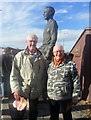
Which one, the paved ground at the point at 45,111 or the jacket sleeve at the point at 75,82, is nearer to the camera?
the jacket sleeve at the point at 75,82

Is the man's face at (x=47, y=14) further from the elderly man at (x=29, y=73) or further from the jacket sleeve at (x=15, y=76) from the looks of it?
the jacket sleeve at (x=15, y=76)

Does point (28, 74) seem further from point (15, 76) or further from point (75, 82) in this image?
point (75, 82)

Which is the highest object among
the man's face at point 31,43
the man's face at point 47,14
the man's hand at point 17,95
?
the man's face at point 47,14

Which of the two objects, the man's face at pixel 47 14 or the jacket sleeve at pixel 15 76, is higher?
the man's face at pixel 47 14

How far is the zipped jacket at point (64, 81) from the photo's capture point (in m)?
2.30

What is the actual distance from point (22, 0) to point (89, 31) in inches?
28.7

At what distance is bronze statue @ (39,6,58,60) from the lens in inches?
90.4

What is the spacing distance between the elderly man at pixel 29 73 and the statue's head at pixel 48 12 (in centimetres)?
22

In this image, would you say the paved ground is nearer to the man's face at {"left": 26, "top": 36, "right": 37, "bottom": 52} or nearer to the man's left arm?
the man's left arm

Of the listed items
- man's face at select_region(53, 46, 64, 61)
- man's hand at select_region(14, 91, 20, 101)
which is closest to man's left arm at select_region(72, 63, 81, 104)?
man's face at select_region(53, 46, 64, 61)

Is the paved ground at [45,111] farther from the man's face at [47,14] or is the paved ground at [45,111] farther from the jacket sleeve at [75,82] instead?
the man's face at [47,14]

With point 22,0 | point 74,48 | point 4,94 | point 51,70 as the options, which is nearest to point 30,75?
point 51,70

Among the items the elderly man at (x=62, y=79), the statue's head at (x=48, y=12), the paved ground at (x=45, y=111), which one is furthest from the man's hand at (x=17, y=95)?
the statue's head at (x=48, y=12)

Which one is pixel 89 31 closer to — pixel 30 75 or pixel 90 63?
pixel 90 63
